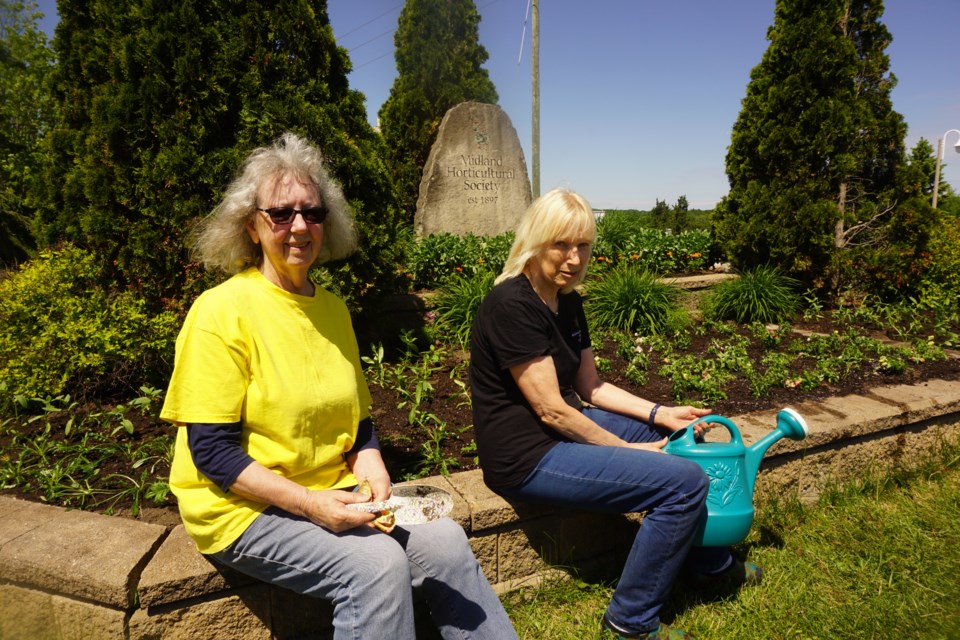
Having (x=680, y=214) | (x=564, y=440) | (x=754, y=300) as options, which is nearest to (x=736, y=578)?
(x=564, y=440)

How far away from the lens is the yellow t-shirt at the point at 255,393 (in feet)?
5.04

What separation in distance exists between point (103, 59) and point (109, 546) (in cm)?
276

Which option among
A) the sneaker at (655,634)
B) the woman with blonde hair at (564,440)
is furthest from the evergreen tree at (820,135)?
the sneaker at (655,634)

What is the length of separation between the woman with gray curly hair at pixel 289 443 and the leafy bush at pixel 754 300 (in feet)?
14.5

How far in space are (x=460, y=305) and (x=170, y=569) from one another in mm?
3230

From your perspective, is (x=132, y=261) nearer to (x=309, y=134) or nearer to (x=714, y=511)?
(x=309, y=134)

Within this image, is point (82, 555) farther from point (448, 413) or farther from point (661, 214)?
point (661, 214)

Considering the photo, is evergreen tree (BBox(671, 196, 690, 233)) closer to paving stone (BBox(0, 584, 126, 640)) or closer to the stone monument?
the stone monument

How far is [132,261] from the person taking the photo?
10.6ft

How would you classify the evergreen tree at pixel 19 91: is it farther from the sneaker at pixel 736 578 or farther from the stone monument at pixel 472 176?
the sneaker at pixel 736 578

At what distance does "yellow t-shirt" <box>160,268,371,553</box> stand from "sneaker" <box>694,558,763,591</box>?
143cm

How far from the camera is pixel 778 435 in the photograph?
6.85ft

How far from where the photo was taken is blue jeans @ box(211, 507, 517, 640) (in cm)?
150

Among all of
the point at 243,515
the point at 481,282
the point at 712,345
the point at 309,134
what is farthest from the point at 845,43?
the point at 243,515
